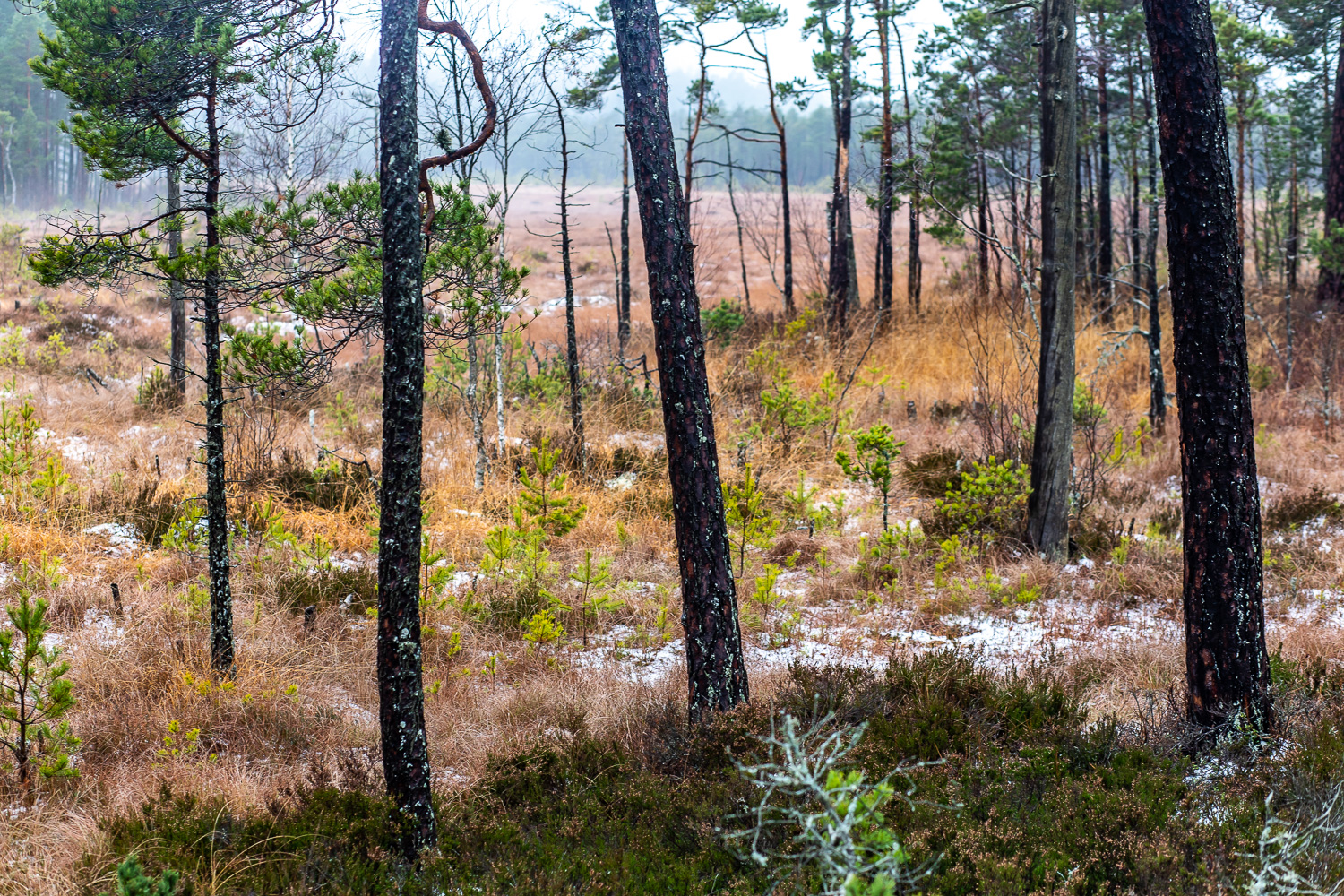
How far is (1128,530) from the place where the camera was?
6.59m

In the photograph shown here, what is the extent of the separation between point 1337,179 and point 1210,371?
14.1 meters

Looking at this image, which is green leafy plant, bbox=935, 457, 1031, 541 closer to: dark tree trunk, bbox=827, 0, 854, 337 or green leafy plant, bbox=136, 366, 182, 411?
dark tree trunk, bbox=827, 0, 854, 337

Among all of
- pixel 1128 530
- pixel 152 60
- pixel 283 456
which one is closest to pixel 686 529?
pixel 152 60

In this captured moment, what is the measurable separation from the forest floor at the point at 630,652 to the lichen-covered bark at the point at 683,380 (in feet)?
1.12

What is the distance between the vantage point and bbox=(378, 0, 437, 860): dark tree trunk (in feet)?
9.79

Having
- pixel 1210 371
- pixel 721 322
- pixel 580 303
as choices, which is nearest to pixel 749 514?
pixel 1210 371

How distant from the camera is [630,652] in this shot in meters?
5.30

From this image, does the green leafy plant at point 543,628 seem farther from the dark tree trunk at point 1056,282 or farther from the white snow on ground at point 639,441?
the white snow on ground at point 639,441

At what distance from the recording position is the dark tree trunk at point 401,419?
9.79 feet

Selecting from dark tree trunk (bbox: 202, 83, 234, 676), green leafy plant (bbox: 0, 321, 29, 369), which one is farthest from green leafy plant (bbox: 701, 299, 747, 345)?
green leafy plant (bbox: 0, 321, 29, 369)

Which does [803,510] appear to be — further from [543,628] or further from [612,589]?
[543,628]

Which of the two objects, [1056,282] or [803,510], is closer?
[1056,282]

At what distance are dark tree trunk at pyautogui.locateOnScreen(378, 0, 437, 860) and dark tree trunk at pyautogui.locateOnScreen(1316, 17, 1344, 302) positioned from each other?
1571 cm

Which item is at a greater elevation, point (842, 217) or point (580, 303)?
point (580, 303)
